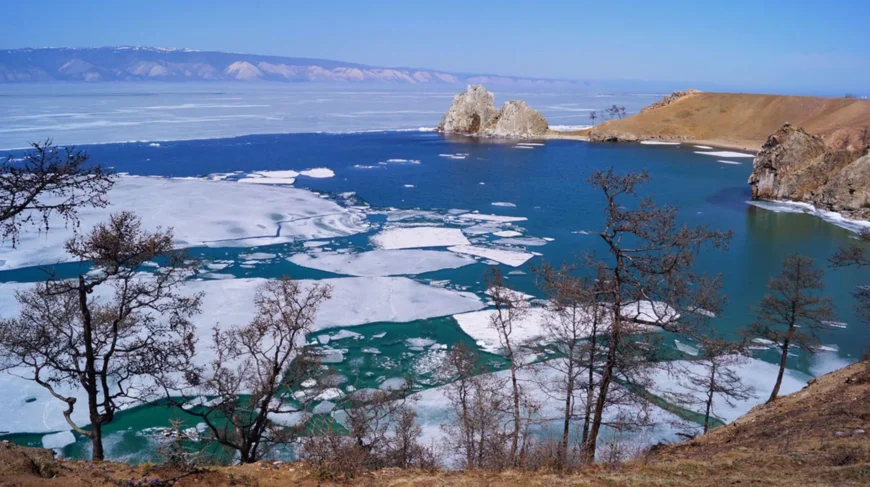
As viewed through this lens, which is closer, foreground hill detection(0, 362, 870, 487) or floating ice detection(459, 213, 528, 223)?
foreground hill detection(0, 362, 870, 487)

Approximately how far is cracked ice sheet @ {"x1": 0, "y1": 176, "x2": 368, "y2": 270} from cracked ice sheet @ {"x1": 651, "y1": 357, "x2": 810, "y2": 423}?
15.9 metres

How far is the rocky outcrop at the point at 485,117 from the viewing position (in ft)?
257

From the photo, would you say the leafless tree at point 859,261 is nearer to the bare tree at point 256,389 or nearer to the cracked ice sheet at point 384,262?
the bare tree at point 256,389

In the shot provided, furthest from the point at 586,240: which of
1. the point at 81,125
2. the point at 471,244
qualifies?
the point at 81,125

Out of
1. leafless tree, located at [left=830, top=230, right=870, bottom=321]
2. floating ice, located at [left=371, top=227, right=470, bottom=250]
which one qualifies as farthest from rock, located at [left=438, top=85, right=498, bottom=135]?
leafless tree, located at [left=830, top=230, right=870, bottom=321]

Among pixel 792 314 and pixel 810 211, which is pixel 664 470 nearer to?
pixel 792 314

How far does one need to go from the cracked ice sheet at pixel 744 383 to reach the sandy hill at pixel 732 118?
58.1 m

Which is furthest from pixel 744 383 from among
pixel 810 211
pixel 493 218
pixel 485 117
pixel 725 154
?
pixel 485 117

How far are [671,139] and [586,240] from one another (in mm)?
54015

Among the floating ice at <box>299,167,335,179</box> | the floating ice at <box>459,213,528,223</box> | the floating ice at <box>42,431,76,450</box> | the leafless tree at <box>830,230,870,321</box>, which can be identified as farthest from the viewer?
the floating ice at <box>299,167,335,179</box>

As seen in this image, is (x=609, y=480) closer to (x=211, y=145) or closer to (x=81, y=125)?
(x=211, y=145)

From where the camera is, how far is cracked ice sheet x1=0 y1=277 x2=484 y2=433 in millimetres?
15641

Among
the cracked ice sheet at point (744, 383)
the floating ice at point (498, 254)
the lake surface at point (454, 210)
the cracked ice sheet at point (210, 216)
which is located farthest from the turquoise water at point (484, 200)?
the cracked ice sheet at point (210, 216)

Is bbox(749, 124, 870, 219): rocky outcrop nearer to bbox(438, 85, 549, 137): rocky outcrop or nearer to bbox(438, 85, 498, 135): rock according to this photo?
bbox(438, 85, 549, 137): rocky outcrop
